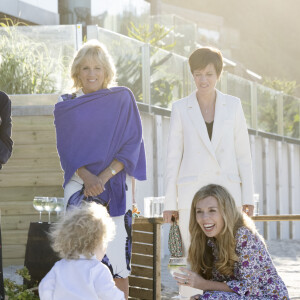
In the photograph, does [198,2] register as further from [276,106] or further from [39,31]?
[39,31]

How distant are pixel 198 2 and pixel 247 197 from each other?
52495mm

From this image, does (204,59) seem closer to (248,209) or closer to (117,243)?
(248,209)

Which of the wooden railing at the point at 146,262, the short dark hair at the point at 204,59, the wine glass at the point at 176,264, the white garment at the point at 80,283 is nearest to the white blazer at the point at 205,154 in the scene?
the short dark hair at the point at 204,59

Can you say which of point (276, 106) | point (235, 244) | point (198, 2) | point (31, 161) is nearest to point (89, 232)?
point (235, 244)

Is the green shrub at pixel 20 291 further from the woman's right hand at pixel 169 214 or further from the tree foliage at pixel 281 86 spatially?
the tree foliage at pixel 281 86

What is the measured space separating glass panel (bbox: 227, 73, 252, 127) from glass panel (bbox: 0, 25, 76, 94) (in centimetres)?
583

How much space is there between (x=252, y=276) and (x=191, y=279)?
0.29 m

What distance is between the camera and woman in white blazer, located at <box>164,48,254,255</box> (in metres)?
4.54

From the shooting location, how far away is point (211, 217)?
405 centimetres

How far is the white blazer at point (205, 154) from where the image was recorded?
179 inches

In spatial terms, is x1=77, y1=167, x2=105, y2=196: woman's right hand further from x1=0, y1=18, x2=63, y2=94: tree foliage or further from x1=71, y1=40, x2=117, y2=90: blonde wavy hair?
x1=0, y1=18, x2=63, y2=94: tree foliage

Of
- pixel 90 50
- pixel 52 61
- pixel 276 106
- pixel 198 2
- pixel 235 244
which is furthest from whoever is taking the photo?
pixel 198 2

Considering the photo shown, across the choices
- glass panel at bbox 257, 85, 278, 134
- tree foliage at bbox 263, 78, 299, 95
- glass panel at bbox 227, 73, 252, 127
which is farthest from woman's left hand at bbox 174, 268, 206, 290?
tree foliage at bbox 263, 78, 299, 95

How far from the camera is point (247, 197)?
180 inches
